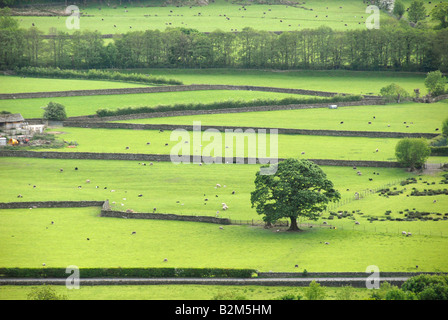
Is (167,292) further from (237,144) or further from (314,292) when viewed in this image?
(237,144)

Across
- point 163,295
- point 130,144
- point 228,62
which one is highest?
point 228,62

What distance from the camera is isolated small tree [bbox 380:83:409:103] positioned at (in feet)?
462

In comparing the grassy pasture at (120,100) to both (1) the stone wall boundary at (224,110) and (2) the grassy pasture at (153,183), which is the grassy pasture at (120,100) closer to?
(1) the stone wall boundary at (224,110)

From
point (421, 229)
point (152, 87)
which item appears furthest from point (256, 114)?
point (421, 229)

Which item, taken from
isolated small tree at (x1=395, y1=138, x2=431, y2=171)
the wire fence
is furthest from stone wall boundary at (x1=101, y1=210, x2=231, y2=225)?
isolated small tree at (x1=395, y1=138, x2=431, y2=171)

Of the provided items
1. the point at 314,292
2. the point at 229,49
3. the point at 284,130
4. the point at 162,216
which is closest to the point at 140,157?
the point at 162,216

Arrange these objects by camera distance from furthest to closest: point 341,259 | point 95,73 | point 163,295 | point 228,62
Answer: point 228,62
point 95,73
point 341,259
point 163,295

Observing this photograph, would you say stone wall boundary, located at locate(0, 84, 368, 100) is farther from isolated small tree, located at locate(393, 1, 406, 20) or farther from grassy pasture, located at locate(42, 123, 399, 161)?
isolated small tree, located at locate(393, 1, 406, 20)

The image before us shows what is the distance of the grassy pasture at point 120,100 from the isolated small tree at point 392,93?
50.8 ft

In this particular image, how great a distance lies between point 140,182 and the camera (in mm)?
100000

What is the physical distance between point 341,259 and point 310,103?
67.3 metres

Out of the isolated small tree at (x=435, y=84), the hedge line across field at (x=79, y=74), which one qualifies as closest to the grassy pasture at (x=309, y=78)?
the isolated small tree at (x=435, y=84)

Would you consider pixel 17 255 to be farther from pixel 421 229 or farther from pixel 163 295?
pixel 421 229

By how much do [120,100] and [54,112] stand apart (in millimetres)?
17794
